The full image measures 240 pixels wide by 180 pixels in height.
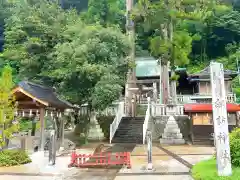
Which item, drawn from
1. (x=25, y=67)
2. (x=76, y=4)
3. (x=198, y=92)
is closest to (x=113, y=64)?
(x=25, y=67)

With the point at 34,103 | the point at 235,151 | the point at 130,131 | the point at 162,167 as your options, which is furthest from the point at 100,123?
the point at 235,151

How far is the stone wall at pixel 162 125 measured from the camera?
20984mm

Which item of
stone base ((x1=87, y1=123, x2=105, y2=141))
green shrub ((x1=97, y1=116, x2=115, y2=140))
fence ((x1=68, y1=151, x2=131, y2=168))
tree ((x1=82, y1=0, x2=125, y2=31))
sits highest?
tree ((x1=82, y1=0, x2=125, y2=31))

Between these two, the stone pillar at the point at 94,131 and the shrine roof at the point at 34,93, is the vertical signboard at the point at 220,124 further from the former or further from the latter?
the stone pillar at the point at 94,131

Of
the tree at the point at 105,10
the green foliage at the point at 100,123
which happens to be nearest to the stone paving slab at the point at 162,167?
the green foliage at the point at 100,123

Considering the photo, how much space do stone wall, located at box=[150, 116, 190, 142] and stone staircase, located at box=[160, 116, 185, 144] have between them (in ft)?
2.90

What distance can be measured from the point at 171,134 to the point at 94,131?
19.8 feet

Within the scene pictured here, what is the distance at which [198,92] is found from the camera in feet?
96.0

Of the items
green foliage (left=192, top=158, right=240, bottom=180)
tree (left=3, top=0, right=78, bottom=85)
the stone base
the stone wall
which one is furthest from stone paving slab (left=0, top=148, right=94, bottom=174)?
the stone wall

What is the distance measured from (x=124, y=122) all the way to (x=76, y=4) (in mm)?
41585

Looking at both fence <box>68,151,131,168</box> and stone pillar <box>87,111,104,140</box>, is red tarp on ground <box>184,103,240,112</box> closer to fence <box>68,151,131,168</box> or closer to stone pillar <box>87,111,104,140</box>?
stone pillar <box>87,111,104,140</box>

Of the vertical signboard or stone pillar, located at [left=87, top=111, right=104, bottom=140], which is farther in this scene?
stone pillar, located at [left=87, top=111, right=104, bottom=140]

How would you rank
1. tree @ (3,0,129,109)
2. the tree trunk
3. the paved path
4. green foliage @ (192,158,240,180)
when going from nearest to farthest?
green foliage @ (192,158,240,180) → the paved path → tree @ (3,0,129,109) → the tree trunk

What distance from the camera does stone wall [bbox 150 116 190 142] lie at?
21.0 meters
